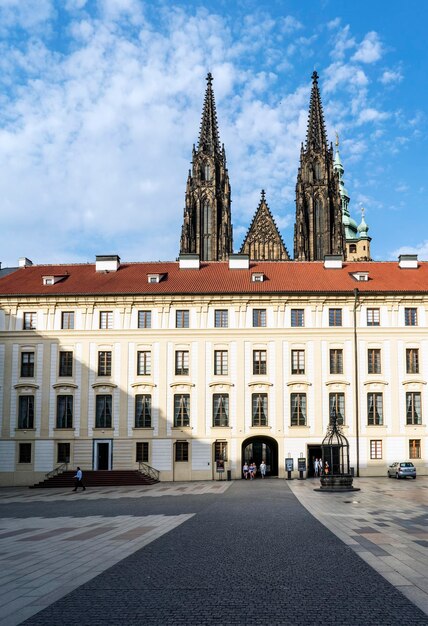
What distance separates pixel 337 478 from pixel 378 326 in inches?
697

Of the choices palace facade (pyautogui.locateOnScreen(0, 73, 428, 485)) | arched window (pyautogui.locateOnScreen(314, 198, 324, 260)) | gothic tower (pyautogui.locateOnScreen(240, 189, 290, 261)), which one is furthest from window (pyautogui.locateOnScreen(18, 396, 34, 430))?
arched window (pyautogui.locateOnScreen(314, 198, 324, 260))

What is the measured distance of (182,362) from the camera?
166ft

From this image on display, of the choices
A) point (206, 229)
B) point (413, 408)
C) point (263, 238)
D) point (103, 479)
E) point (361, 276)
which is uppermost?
point (206, 229)

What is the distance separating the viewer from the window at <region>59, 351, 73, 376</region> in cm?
5103

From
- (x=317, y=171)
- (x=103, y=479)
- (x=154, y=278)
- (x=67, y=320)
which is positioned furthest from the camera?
(x=317, y=171)

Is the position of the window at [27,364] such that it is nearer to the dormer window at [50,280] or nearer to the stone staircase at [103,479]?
the dormer window at [50,280]

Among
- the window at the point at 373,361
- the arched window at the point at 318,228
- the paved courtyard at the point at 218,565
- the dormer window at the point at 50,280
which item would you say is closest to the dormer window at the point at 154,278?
the dormer window at the point at 50,280

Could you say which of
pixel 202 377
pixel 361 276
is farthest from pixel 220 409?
pixel 361 276

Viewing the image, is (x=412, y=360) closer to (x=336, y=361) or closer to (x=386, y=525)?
(x=336, y=361)

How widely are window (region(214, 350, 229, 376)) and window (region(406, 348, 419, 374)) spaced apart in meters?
14.0

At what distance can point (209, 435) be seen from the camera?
49.3 meters

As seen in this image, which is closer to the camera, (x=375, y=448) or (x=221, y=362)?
(x=375, y=448)

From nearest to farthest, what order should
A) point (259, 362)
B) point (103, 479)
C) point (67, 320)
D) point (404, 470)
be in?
point (404, 470) < point (103, 479) < point (259, 362) < point (67, 320)

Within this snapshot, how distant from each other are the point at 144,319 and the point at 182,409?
25.3 ft
